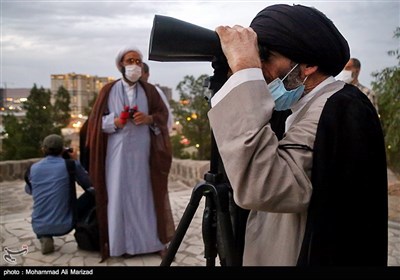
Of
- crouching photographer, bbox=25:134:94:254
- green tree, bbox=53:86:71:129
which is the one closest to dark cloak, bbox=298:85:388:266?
crouching photographer, bbox=25:134:94:254

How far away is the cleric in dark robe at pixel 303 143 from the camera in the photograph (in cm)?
66

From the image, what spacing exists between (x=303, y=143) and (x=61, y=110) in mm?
5729

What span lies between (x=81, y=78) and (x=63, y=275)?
2217 mm

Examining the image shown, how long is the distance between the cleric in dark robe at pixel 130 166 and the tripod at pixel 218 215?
4.95 feet

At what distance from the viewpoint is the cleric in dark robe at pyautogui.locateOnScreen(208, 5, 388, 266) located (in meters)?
0.66

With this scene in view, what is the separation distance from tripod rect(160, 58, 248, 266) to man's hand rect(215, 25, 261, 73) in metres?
0.06

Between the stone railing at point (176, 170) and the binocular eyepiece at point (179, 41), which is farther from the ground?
the binocular eyepiece at point (179, 41)

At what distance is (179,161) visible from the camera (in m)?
5.15

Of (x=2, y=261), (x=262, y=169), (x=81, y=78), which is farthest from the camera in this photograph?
(x=81, y=78)

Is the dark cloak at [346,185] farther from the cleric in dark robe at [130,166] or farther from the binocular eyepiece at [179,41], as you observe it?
the cleric in dark robe at [130,166]

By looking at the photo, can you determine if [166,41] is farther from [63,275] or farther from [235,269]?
[63,275]

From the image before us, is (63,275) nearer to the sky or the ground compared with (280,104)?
nearer to the ground

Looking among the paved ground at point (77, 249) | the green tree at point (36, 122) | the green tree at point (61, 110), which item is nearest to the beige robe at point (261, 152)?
the paved ground at point (77, 249)

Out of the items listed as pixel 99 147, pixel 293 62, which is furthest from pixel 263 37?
pixel 99 147
